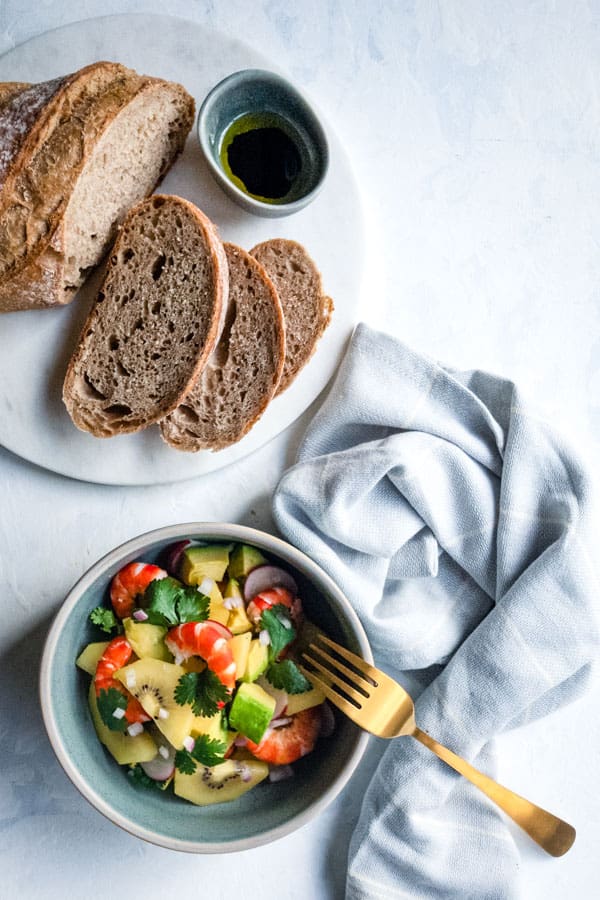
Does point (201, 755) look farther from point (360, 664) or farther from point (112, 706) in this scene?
point (360, 664)

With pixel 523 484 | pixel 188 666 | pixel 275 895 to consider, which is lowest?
pixel 275 895

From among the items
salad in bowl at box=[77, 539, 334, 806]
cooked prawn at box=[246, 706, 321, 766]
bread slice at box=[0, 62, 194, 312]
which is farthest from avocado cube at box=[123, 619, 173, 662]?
bread slice at box=[0, 62, 194, 312]

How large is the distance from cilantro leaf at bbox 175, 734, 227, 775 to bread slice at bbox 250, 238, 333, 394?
72 centimetres

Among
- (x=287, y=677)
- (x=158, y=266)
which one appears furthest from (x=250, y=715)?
(x=158, y=266)

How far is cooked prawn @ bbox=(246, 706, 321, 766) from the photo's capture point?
1648 millimetres

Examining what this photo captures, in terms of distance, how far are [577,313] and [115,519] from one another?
1164mm

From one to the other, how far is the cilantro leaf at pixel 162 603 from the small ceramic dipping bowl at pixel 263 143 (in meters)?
0.77

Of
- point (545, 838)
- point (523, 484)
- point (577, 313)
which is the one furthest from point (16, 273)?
point (545, 838)

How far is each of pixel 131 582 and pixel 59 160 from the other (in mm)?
823

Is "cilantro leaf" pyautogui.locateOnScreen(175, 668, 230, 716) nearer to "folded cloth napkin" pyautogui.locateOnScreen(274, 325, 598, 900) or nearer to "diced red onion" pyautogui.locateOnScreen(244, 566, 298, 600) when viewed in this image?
"diced red onion" pyautogui.locateOnScreen(244, 566, 298, 600)

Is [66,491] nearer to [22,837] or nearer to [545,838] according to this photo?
[22,837]

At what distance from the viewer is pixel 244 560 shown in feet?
5.54

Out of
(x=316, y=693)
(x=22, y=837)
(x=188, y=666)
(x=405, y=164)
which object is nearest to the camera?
(x=188, y=666)

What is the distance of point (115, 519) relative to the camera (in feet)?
5.96
